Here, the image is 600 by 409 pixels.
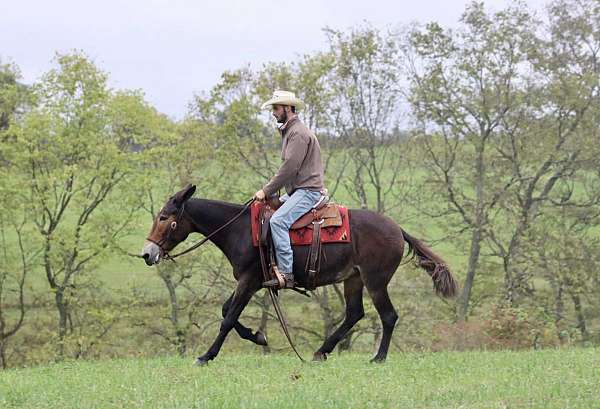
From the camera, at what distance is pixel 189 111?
3322cm

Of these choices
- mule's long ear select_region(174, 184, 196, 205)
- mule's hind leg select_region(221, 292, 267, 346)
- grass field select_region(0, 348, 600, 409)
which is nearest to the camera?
grass field select_region(0, 348, 600, 409)

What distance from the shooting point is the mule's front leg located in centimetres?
997

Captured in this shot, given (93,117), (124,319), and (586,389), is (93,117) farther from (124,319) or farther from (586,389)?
(586,389)

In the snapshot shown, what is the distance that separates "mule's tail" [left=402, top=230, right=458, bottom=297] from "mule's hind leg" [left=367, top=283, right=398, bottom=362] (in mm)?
805

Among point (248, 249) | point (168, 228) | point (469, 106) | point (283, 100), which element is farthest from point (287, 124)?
point (469, 106)

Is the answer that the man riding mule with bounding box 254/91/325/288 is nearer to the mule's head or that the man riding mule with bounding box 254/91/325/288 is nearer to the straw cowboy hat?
the straw cowboy hat

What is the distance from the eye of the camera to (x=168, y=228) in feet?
33.7

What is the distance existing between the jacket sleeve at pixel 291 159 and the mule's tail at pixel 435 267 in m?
2.03

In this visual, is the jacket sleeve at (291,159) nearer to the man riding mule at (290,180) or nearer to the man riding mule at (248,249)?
the man riding mule at (290,180)

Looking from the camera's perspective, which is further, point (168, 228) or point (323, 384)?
point (168, 228)

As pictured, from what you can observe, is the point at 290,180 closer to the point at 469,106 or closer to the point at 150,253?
the point at 150,253

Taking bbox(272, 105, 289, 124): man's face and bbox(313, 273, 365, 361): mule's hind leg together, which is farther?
bbox(313, 273, 365, 361): mule's hind leg

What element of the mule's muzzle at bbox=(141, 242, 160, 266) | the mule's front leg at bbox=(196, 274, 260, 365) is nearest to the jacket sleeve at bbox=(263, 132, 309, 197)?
the mule's front leg at bbox=(196, 274, 260, 365)

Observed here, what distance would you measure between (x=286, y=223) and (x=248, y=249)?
2.08 ft
